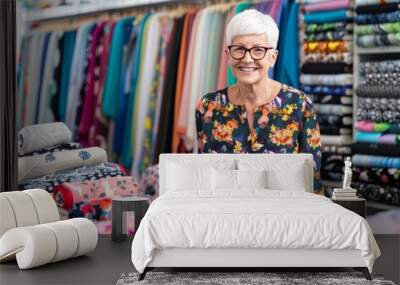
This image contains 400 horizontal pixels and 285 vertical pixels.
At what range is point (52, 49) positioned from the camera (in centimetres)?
729

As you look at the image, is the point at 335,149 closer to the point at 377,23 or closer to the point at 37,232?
the point at 377,23

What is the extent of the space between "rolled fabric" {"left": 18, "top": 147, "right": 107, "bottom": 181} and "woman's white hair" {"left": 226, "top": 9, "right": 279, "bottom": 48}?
5.17 feet

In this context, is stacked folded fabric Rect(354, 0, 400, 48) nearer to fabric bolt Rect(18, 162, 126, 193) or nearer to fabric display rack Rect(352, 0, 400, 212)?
fabric display rack Rect(352, 0, 400, 212)

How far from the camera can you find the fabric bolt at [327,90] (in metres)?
6.61

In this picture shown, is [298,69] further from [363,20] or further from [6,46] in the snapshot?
[6,46]

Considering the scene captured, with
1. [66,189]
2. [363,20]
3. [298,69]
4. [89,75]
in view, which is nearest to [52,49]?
[89,75]

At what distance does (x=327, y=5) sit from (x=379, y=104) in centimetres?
89

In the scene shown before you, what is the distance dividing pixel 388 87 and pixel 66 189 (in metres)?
2.61

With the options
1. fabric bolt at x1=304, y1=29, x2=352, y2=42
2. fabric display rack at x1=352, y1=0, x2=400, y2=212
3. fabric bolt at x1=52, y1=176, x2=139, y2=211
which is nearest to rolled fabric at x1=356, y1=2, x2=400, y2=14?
fabric display rack at x1=352, y1=0, x2=400, y2=212

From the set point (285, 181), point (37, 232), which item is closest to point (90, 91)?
point (285, 181)

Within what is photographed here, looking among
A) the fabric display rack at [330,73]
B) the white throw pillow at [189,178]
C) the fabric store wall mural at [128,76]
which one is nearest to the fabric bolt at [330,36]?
the fabric display rack at [330,73]

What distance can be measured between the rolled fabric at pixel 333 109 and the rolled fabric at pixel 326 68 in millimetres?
268

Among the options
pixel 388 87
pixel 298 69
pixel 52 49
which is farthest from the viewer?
pixel 52 49

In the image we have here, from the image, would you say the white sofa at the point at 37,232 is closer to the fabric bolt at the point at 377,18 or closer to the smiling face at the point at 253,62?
the smiling face at the point at 253,62
